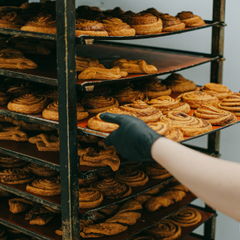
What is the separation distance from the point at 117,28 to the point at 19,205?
60.1 inches

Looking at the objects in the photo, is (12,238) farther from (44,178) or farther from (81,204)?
(81,204)

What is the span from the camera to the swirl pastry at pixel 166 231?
3.10 meters

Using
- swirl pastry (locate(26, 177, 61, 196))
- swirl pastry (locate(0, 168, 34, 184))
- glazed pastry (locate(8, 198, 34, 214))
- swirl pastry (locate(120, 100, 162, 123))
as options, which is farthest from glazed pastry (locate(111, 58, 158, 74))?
glazed pastry (locate(8, 198, 34, 214))

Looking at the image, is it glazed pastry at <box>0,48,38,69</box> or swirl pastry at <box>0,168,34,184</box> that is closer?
glazed pastry at <box>0,48,38,69</box>

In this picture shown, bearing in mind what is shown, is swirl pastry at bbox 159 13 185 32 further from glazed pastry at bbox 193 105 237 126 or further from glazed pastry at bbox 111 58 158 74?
glazed pastry at bbox 193 105 237 126

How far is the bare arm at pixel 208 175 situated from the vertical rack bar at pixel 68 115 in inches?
29.9

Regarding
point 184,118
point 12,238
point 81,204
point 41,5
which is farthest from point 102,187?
point 41,5

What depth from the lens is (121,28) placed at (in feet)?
8.14

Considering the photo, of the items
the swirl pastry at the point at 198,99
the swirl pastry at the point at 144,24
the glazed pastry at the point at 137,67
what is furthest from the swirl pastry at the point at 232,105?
the swirl pastry at the point at 144,24

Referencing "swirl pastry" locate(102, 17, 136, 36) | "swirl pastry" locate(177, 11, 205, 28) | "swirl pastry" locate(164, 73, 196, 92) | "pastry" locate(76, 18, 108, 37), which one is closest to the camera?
"pastry" locate(76, 18, 108, 37)

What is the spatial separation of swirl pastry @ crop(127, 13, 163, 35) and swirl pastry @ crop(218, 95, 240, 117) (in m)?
0.76

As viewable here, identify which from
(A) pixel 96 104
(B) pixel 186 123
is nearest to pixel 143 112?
(B) pixel 186 123

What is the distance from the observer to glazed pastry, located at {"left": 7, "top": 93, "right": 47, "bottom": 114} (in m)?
2.46

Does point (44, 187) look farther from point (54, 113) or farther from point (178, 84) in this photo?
point (178, 84)
